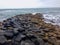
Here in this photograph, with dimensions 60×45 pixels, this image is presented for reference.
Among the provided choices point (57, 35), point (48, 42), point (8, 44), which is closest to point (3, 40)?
point (8, 44)

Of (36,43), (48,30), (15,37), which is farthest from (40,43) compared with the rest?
(48,30)

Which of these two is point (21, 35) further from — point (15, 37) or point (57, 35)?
point (57, 35)

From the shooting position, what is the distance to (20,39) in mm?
6887

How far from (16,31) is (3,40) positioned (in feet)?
3.63

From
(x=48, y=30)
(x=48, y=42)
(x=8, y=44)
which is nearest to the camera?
(x=8, y=44)

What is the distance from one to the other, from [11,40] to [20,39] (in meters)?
0.36

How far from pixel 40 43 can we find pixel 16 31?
1.47 metres

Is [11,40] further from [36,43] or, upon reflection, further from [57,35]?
[57,35]

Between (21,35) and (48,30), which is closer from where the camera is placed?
(21,35)

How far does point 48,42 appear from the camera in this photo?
708 centimetres

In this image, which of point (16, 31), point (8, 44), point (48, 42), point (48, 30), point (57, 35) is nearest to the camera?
point (8, 44)

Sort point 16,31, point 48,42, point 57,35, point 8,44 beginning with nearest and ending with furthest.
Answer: point 8,44, point 48,42, point 16,31, point 57,35

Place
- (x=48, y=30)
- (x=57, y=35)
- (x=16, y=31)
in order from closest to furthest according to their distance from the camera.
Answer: (x=16, y=31) < (x=57, y=35) < (x=48, y=30)

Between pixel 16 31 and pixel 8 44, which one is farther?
pixel 16 31
